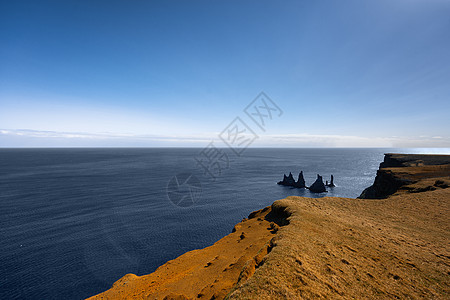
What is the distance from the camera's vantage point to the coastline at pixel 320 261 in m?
7.06

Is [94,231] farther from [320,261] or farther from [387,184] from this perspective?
[387,184]

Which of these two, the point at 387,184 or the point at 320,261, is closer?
the point at 320,261

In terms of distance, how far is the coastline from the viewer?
278 inches

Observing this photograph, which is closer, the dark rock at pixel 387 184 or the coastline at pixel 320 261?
the coastline at pixel 320 261

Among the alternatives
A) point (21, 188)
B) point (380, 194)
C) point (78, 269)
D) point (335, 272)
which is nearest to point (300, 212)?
point (335, 272)

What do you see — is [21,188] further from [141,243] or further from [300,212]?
[300,212]

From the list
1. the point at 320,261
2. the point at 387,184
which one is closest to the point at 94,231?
the point at 320,261

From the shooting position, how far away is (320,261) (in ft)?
28.2

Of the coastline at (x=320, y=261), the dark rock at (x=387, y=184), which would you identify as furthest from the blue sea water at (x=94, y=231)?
the dark rock at (x=387, y=184)

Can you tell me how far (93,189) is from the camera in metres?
61.0

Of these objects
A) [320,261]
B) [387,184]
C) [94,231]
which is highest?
[320,261]

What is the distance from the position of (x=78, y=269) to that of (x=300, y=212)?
2870cm

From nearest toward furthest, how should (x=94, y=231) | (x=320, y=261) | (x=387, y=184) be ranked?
(x=320, y=261) < (x=94, y=231) < (x=387, y=184)

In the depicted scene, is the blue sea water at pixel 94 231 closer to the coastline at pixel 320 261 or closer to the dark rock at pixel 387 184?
the coastline at pixel 320 261
